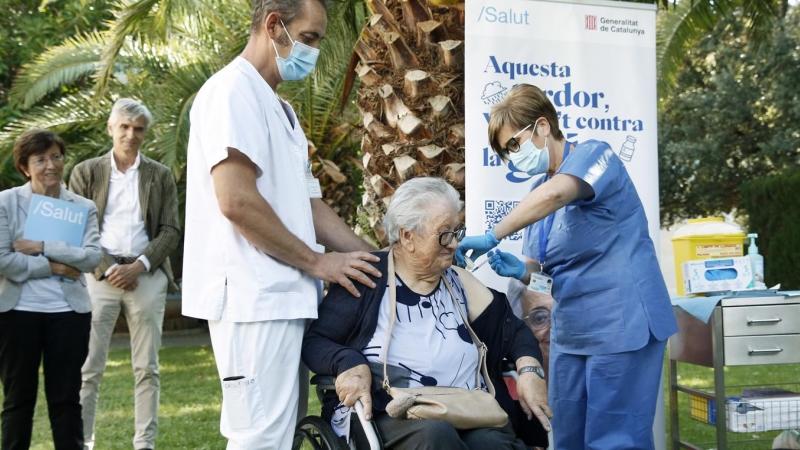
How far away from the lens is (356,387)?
2643 millimetres

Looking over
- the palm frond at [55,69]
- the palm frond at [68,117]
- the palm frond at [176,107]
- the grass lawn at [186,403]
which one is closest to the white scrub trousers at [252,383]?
the grass lawn at [186,403]

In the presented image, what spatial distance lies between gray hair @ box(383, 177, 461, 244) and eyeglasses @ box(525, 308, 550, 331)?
60.8 inches

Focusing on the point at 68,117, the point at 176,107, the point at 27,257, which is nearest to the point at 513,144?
the point at 27,257

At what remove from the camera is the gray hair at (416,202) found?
293 centimetres

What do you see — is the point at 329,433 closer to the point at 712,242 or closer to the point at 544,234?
the point at 544,234

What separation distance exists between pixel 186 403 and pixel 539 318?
12.9 feet

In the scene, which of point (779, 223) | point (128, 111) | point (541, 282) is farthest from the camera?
point (779, 223)

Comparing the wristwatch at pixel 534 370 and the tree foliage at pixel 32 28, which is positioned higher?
the tree foliage at pixel 32 28

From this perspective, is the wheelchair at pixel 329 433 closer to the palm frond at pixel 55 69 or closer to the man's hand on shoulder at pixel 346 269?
the man's hand on shoulder at pixel 346 269

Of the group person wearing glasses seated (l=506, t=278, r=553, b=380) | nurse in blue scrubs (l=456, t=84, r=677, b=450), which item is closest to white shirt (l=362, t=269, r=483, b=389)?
nurse in blue scrubs (l=456, t=84, r=677, b=450)

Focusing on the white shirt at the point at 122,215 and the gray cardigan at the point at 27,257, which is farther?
the white shirt at the point at 122,215

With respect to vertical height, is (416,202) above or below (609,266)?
above

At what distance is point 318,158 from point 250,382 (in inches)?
270

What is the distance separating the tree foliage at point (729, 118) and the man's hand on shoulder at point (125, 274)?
14005mm
